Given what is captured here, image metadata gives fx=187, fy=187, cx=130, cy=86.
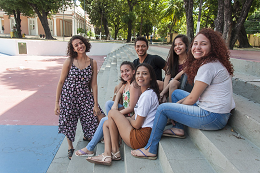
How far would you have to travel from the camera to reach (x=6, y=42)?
16.8m

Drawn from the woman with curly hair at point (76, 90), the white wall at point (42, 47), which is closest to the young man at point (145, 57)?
the woman with curly hair at point (76, 90)

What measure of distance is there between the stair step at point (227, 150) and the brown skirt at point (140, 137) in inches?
20.3

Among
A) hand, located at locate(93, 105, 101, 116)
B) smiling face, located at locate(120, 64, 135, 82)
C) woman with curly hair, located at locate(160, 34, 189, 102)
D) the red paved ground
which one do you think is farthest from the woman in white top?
the red paved ground

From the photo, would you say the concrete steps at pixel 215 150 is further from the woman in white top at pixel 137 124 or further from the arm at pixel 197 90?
the arm at pixel 197 90

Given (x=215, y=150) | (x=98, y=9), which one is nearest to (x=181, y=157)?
(x=215, y=150)

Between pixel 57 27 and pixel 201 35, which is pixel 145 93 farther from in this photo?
Result: pixel 57 27

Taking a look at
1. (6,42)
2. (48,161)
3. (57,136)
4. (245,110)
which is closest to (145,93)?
(245,110)

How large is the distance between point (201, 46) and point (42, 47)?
17.5m

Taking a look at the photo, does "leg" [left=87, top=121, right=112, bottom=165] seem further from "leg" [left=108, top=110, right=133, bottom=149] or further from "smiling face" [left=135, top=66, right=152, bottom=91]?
"smiling face" [left=135, top=66, right=152, bottom=91]

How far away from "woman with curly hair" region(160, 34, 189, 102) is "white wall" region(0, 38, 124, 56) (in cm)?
1459

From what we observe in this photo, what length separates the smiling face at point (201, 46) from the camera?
1.91 metres

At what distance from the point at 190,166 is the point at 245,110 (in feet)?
3.00

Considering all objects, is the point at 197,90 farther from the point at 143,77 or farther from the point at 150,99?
the point at 143,77

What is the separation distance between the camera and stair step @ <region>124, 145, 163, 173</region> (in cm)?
186
